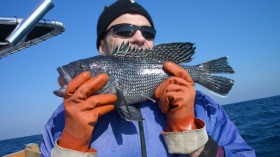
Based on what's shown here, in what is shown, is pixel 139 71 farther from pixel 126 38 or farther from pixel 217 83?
pixel 217 83

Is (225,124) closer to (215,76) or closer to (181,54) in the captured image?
(215,76)

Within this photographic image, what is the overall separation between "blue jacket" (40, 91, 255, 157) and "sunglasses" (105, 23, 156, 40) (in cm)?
112

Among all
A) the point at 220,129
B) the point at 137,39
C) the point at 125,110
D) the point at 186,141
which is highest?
the point at 137,39

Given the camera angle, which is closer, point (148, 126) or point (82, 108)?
point (82, 108)

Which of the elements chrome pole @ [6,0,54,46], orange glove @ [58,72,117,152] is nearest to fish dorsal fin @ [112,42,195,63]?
orange glove @ [58,72,117,152]

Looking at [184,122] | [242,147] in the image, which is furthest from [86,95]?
[242,147]

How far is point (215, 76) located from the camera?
3.81 meters

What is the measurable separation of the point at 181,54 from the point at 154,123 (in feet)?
3.52

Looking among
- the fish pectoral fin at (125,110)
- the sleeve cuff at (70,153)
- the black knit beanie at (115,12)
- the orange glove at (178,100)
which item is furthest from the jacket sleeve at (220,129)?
the black knit beanie at (115,12)

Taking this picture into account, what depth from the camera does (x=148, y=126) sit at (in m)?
3.42

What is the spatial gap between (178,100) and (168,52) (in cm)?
84

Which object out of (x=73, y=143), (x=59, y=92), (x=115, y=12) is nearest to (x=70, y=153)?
(x=73, y=143)

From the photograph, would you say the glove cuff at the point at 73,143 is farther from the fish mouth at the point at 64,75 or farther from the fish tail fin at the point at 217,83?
the fish tail fin at the point at 217,83

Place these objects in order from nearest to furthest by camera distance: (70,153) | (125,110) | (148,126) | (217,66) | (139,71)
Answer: (70,153) < (125,110) < (148,126) < (139,71) < (217,66)
